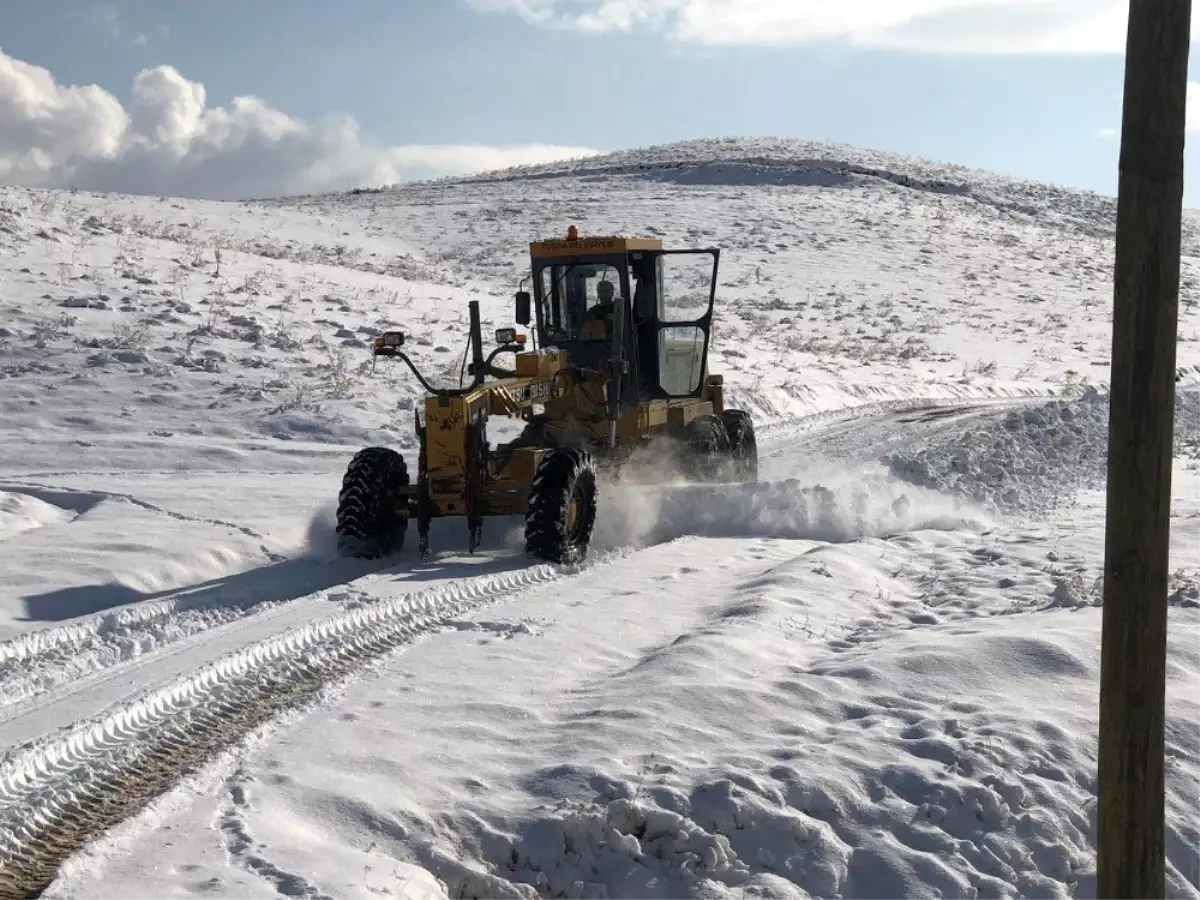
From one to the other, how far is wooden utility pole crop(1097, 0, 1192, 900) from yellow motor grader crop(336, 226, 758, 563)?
5383 millimetres

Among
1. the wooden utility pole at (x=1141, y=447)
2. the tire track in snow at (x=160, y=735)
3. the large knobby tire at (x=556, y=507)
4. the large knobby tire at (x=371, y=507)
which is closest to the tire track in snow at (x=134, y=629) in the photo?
the large knobby tire at (x=371, y=507)

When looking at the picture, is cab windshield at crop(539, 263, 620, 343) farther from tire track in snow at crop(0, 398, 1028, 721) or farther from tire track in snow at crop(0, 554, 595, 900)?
tire track in snow at crop(0, 554, 595, 900)

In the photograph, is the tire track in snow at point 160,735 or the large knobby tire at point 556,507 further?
the large knobby tire at point 556,507

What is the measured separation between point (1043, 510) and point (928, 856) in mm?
7088

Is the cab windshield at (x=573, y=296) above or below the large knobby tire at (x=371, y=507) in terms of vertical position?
above

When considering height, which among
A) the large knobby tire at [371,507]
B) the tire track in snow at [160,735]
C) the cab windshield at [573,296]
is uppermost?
the cab windshield at [573,296]

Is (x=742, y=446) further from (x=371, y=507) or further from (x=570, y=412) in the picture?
(x=371, y=507)

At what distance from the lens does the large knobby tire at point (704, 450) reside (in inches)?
497

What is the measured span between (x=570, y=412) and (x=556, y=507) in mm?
2441

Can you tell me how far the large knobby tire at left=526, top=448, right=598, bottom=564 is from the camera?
9.12 m

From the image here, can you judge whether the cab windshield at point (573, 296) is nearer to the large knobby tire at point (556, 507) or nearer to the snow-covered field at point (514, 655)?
the snow-covered field at point (514, 655)

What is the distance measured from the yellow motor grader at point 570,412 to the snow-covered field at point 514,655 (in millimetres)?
418

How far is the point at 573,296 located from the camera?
39.5ft

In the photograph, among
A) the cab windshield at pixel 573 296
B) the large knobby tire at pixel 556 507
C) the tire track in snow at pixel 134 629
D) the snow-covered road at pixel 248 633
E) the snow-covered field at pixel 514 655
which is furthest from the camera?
the cab windshield at pixel 573 296
